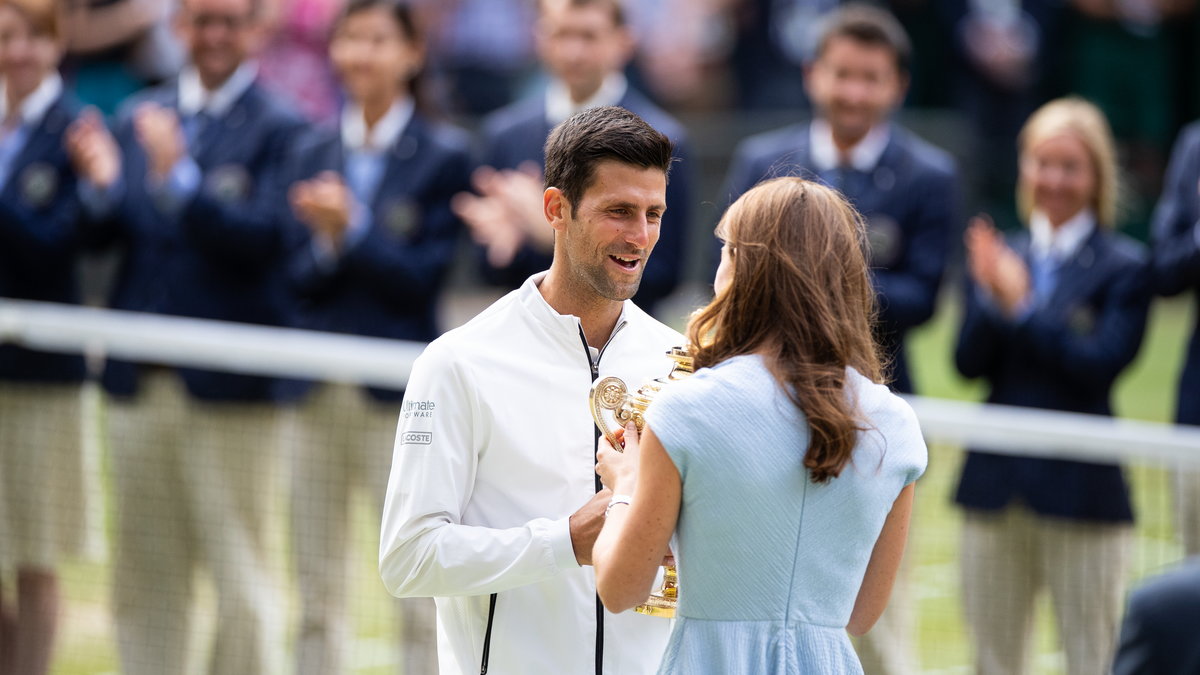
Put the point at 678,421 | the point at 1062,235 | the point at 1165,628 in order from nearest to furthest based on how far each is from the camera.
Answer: the point at 1165,628 → the point at 678,421 → the point at 1062,235

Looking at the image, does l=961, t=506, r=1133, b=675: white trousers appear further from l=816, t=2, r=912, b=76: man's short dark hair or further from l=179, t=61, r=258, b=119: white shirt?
l=179, t=61, r=258, b=119: white shirt

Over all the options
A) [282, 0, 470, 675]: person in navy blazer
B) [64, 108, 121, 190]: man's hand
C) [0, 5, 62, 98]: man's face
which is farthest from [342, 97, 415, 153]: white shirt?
[0, 5, 62, 98]: man's face

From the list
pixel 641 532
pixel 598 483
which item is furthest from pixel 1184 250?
pixel 641 532

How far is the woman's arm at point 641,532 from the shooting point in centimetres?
319

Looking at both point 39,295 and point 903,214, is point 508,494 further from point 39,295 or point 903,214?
point 39,295

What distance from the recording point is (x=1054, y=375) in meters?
6.54

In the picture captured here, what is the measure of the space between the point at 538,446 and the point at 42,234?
417 centimetres

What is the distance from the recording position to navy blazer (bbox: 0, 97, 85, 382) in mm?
6840

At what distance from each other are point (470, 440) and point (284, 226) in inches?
144

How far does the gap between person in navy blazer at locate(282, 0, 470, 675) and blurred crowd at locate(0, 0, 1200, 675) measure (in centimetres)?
1

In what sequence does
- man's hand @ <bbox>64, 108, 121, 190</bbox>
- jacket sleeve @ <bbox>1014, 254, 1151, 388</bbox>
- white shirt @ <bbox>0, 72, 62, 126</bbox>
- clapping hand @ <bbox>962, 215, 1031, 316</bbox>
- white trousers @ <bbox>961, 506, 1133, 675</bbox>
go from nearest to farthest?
1. white trousers @ <bbox>961, 506, 1133, 675</bbox>
2. jacket sleeve @ <bbox>1014, 254, 1151, 388</bbox>
3. clapping hand @ <bbox>962, 215, 1031, 316</bbox>
4. man's hand @ <bbox>64, 108, 121, 190</bbox>
5. white shirt @ <bbox>0, 72, 62, 126</bbox>

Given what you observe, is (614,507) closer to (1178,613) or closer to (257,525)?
(1178,613)

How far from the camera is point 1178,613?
7.64ft

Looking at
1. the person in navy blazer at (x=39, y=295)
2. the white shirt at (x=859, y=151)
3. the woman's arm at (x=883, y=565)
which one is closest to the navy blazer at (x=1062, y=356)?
the white shirt at (x=859, y=151)
